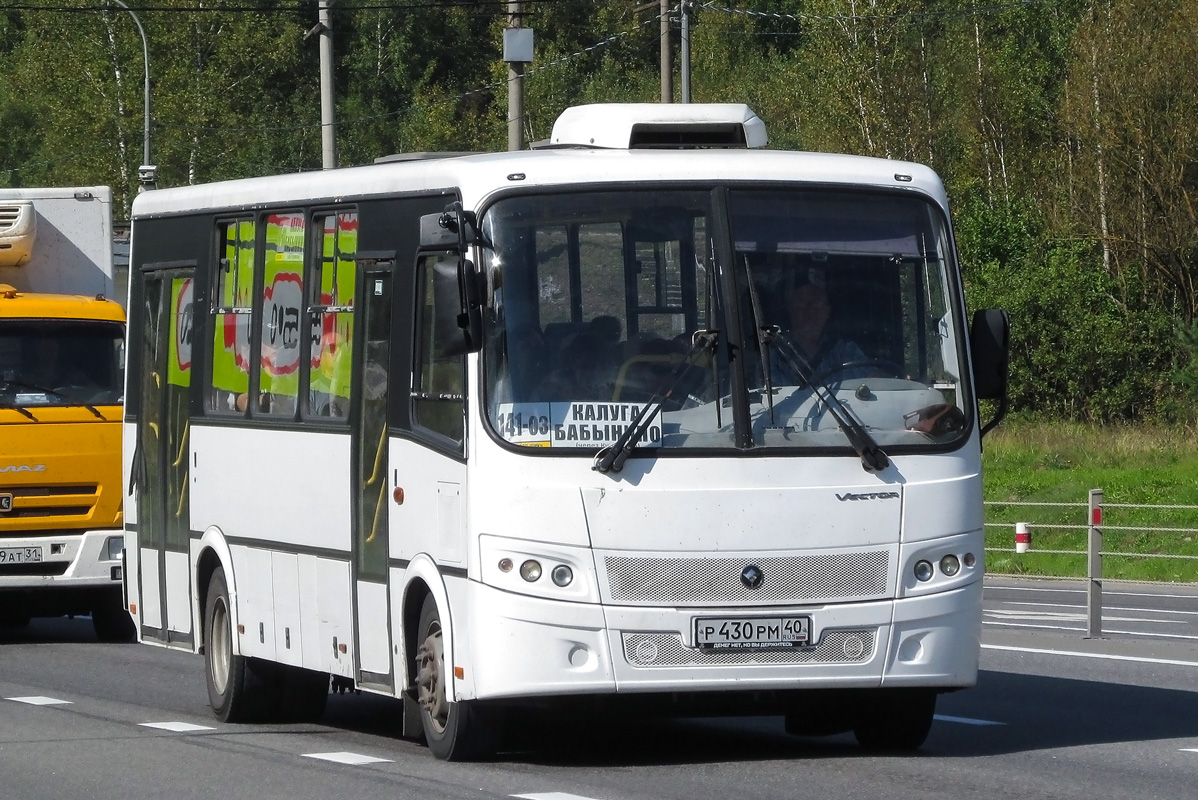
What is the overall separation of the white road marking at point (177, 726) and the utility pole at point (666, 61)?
29.1m

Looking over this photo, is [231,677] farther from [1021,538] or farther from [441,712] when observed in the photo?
[1021,538]

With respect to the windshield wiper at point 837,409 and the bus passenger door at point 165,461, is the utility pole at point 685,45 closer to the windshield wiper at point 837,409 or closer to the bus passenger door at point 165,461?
the bus passenger door at point 165,461

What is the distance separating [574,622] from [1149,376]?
148 ft

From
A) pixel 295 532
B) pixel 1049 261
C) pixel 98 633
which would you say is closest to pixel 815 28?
pixel 1049 261

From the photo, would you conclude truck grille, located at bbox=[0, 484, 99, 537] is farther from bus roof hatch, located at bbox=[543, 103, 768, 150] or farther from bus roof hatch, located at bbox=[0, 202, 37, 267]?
bus roof hatch, located at bbox=[543, 103, 768, 150]

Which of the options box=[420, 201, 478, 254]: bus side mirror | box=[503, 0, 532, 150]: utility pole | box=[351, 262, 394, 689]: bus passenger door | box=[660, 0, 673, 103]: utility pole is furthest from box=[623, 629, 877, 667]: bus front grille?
box=[660, 0, 673, 103]: utility pole

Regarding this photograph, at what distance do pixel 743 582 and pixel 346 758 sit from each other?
7.44 ft

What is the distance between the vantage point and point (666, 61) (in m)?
42.3

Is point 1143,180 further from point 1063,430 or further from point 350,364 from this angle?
point 350,364

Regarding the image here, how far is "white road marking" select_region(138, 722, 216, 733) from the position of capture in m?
12.9

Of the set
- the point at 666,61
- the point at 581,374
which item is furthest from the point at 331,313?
the point at 666,61

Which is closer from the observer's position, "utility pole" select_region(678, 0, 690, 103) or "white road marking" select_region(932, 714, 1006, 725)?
"white road marking" select_region(932, 714, 1006, 725)

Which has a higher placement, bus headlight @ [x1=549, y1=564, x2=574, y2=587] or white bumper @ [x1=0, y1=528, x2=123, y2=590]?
bus headlight @ [x1=549, y1=564, x2=574, y2=587]

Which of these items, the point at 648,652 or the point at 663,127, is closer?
the point at 648,652
